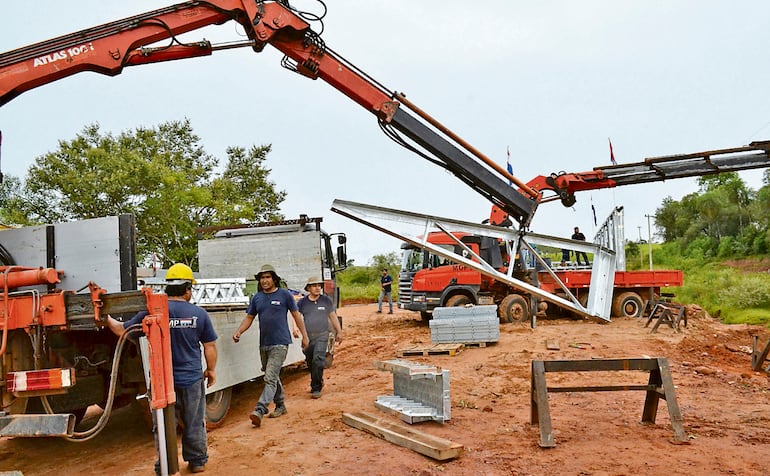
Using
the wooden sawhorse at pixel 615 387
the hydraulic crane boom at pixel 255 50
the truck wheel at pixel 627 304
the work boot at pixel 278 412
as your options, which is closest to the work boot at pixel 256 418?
the work boot at pixel 278 412

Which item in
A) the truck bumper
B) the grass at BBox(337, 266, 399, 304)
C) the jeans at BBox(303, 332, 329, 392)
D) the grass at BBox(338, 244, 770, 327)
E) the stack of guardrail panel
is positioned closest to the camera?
the truck bumper

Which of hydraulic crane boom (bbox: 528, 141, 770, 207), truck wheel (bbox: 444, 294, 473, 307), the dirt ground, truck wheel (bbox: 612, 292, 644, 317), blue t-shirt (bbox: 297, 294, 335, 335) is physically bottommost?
the dirt ground

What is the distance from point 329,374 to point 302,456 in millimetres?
5108

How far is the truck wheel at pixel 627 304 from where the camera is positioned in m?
18.3

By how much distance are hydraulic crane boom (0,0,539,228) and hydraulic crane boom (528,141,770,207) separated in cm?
466

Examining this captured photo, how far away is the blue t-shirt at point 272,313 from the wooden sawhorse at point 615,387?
3.03m

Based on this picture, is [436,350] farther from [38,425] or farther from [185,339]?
→ [38,425]

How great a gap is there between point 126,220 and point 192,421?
2105 millimetres

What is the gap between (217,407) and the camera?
7.84 metres

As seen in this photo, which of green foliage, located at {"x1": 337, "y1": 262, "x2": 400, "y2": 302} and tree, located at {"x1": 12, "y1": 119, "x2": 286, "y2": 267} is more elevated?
tree, located at {"x1": 12, "y1": 119, "x2": 286, "y2": 267}

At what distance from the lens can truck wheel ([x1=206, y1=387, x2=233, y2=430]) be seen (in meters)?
7.62

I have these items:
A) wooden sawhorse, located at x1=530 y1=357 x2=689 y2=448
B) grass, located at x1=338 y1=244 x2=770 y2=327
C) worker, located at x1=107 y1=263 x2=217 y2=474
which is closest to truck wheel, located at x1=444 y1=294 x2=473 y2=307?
grass, located at x1=338 y1=244 x2=770 y2=327

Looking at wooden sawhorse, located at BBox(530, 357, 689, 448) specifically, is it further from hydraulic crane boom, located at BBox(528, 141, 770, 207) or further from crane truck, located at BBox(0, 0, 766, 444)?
hydraulic crane boom, located at BBox(528, 141, 770, 207)

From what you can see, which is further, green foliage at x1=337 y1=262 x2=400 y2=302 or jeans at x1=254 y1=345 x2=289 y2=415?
green foliage at x1=337 y1=262 x2=400 y2=302
